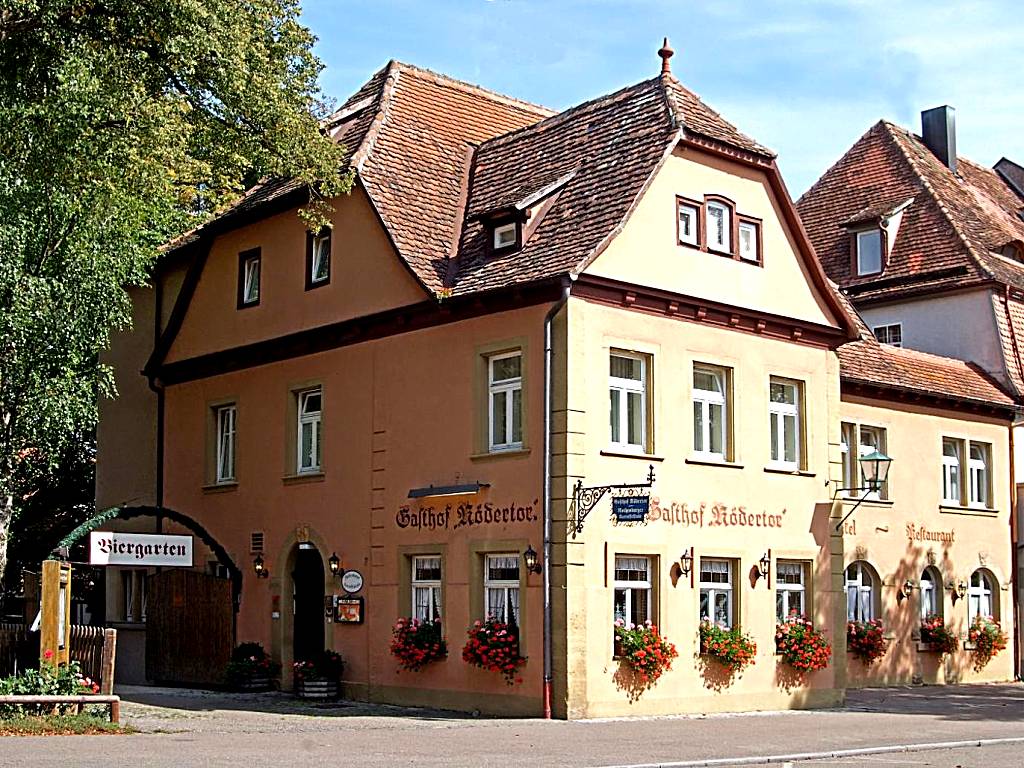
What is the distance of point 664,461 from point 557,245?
357 centimetres

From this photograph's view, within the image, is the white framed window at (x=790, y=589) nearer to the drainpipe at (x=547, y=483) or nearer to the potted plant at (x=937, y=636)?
the drainpipe at (x=547, y=483)

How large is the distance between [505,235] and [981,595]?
14.4 meters

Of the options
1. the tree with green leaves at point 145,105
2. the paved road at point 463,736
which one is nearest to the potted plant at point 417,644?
the paved road at point 463,736

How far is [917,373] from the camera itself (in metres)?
30.6

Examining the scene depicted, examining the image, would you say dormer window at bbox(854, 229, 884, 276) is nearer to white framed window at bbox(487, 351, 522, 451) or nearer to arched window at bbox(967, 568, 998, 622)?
arched window at bbox(967, 568, 998, 622)

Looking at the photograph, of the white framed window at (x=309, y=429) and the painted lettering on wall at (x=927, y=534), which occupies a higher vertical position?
the white framed window at (x=309, y=429)

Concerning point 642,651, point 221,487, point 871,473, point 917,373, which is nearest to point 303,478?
point 221,487

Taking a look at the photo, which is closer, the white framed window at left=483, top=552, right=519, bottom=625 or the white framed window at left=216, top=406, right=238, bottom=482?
the white framed window at left=483, top=552, right=519, bottom=625

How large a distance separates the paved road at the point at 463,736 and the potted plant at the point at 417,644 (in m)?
0.77

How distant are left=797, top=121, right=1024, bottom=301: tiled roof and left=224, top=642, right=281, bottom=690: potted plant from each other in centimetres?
1727

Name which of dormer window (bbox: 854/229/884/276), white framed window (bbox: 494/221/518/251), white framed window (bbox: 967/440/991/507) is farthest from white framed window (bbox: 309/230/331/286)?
dormer window (bbox: 854/229/884/276)

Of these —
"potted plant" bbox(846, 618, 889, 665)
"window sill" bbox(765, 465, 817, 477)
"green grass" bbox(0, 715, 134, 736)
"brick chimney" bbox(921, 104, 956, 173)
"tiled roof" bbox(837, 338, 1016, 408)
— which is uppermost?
"brick chimney" bbox(921, 104, 956, 173)

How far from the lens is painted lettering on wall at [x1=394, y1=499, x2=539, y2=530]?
2153 cm

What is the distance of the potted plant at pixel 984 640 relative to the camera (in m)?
30.6
